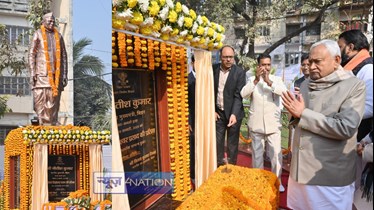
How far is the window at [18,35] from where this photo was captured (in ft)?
8.53

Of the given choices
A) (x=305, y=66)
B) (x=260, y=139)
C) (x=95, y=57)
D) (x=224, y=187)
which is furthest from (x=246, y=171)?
(x=95, y=57)

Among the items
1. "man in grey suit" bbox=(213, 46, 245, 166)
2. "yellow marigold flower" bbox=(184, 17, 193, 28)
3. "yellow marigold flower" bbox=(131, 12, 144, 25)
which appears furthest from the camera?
"man in grey suit" bbox=(213, 46, 245, 166)

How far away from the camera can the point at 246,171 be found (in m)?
3.63

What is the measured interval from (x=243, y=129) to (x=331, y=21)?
1.78 meters

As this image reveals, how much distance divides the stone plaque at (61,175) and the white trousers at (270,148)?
2.25 m

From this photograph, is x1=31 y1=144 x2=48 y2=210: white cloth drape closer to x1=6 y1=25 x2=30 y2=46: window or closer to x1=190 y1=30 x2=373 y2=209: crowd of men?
x1=6 y1=25 x2=30 y2=46: window

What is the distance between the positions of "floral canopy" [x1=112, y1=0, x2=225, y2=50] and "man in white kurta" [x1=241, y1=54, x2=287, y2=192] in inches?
25.5

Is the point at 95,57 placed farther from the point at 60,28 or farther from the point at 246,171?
the point at 246,171

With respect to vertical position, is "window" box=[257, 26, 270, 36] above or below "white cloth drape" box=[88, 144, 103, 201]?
above

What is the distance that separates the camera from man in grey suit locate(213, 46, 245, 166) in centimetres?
431

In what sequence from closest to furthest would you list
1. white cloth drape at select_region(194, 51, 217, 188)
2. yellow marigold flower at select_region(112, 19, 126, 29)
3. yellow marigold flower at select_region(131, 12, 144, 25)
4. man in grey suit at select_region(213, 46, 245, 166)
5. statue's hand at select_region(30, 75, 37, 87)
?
yellow marigold flower at select_region(112, 19, 126, 29) < yellow marigold flower at select_region(131, 12, 144, 25) < statue's hand at select_region(30, 75, 37, 87) < white cloth drape at select_region(194, 51, 217, 188) < man in grey suit at select_region(213, 46, 245, 166)

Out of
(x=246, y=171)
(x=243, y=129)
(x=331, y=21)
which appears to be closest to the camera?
(x=246, y=171)

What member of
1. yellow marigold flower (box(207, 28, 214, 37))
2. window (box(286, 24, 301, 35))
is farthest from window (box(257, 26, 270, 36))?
yellow marigold flower (box(207, 28, 214, 37))

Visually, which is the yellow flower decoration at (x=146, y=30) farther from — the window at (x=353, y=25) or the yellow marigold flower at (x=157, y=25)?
the window at (x=353, y=25)
